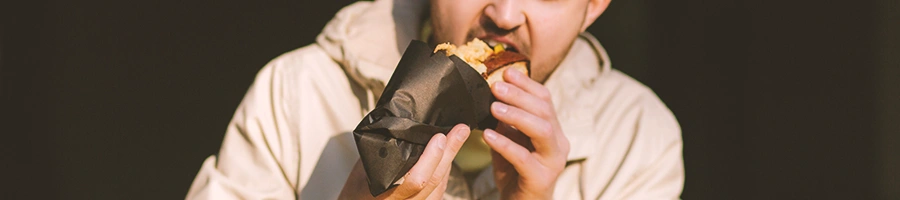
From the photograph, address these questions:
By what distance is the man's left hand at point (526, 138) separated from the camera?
164 cm

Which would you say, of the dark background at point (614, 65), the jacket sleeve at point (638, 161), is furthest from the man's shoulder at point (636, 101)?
the dark background at point (614, 65)

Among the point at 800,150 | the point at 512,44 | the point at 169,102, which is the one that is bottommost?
the point at 800,150

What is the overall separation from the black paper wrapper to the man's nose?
0.14m

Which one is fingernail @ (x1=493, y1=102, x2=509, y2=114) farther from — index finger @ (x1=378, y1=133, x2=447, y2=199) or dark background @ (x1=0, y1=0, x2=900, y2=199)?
dark background @ (x1=0, y1=0, x2=900, y2=199)

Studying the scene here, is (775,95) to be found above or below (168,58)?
below

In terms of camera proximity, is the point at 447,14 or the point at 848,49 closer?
the point at 447,14

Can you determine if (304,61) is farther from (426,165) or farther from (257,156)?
(426,165)

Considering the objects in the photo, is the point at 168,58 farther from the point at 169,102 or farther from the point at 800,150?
the point at 800,150

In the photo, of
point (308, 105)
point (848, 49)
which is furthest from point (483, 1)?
point (848, 49)

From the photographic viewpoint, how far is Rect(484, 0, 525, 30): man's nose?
1758 millimetres

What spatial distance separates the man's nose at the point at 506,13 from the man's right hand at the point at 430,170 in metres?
0.26

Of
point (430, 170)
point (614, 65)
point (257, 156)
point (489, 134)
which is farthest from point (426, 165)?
point (614, 65)

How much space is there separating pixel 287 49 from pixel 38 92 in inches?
29.8

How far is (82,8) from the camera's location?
3.32m
